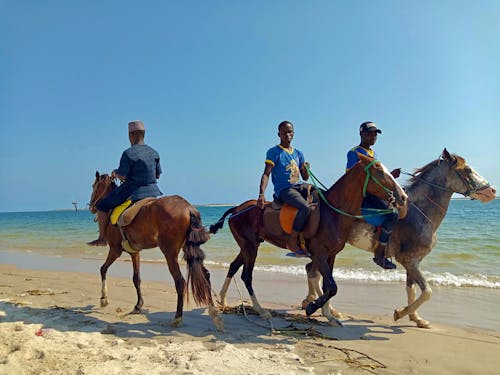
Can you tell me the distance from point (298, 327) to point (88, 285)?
598 centimetres

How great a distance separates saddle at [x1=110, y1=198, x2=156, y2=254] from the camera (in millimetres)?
6109

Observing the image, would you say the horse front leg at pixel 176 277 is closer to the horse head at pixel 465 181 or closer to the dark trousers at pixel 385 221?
the dark trousers at pixel 385 221

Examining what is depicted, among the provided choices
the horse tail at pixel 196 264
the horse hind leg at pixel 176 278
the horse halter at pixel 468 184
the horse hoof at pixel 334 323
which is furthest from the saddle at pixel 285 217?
the horse halter at pixel 468 184

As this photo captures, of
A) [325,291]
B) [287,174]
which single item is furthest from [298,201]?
[325,291]

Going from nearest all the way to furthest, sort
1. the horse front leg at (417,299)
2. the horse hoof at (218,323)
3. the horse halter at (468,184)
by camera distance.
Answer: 1. the horse hoof at (218,323)
2. the horse front leg at (417,299)
3. the horse halter at (468,184)

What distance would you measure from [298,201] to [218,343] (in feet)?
7.45

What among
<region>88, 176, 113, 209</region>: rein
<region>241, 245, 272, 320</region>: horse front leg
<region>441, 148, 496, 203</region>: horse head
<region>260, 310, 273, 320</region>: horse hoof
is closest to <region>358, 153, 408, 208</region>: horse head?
<region>441, 148, 496, 203</region>: horse head

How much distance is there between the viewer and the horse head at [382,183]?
528 cm

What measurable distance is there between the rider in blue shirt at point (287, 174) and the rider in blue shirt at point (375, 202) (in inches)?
38.2

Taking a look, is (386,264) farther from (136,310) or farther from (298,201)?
(136,310)

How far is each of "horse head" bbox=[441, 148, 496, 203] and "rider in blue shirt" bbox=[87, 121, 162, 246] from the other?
4.95 m

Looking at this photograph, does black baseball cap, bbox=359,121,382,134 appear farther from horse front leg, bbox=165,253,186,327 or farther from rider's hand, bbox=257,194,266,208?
horse front leg, bbox=165,253,186,327

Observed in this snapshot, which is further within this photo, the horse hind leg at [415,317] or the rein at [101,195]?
the rein at [101,195]

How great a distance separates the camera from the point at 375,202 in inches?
251
